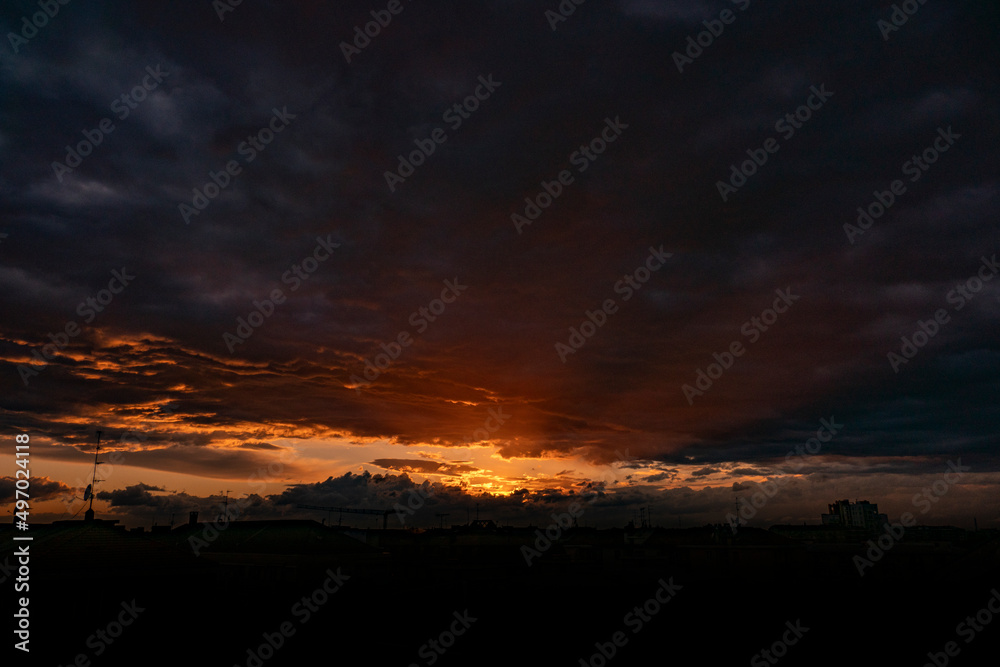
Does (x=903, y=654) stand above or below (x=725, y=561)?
below

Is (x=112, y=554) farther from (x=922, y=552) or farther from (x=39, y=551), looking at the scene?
(x=922, y=552)

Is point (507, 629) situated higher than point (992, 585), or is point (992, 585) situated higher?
point (992, 585)

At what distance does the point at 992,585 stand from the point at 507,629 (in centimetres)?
4527

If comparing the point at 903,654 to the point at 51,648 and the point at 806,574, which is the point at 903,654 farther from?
the point at 51,648

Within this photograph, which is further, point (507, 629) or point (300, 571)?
point (300, 571)

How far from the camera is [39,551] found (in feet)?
83.0

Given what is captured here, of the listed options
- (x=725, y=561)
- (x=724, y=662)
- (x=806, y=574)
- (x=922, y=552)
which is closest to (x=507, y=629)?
(x=724, y=662)

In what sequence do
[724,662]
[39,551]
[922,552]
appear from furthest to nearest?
[922,552]
[724,662]
[39,551]

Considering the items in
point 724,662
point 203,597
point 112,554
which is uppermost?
point 112,554

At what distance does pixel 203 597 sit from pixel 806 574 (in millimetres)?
62685

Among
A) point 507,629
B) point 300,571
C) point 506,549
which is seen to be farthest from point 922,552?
point 300,571

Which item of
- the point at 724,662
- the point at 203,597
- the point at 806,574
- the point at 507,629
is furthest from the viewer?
the point at 806,574

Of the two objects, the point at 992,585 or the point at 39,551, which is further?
the point at 992,585

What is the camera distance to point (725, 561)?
64.1 m
